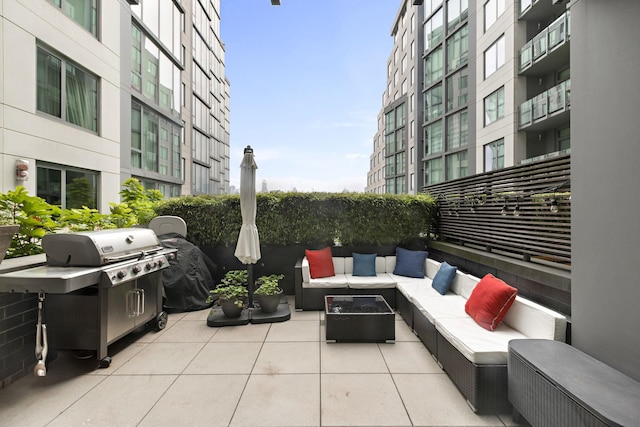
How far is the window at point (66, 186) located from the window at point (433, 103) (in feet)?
55.8

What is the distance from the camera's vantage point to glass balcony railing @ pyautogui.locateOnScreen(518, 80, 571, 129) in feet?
29.3

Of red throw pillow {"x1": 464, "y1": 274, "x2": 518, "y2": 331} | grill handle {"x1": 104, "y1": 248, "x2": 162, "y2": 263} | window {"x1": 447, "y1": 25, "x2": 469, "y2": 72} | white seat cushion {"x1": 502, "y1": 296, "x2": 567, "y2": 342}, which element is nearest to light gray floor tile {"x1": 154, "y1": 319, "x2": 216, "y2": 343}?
grill handle {"x1": 104, "y1": 248, "x2": 162, "y2": 263}

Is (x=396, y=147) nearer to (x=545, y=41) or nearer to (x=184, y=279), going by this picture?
(x=545, y=41)

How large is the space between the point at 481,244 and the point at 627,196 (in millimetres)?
2582

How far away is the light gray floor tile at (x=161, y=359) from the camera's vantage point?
9.79ft

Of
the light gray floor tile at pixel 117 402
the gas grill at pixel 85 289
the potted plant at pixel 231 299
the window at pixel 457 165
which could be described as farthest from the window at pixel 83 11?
the window at pixel 457 165

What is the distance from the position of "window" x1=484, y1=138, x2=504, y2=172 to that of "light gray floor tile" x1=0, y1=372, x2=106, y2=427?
13857 millimetres

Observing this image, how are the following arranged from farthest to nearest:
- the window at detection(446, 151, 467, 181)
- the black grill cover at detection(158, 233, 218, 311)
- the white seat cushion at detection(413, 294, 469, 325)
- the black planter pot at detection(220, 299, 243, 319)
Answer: the window at detection(446, 151, 467, 181)
the black grill cover at detection(158, 233, 218, 311)
the black planter pot at detection(220, 299, 243, 319)
the white seat cushion at detection(413, 294, 469, 325)

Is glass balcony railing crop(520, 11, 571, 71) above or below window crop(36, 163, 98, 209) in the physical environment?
above

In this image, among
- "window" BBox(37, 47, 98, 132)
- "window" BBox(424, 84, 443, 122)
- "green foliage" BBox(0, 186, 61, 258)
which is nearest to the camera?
"green foliage" BBox(0, 186, 61, 258)

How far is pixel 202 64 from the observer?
20281 millimetres

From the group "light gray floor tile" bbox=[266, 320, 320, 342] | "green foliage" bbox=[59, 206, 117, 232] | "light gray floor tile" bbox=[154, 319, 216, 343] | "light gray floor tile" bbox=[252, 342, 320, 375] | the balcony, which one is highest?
the balcony

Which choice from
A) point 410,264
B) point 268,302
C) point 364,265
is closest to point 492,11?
point 410,264

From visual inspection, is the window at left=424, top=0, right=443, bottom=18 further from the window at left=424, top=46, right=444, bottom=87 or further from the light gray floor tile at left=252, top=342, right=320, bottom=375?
the light gray floor tile at left=252, top=342, right=320, bottom=375
